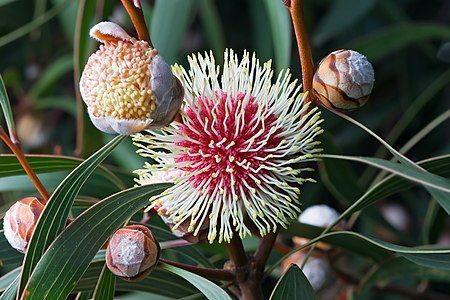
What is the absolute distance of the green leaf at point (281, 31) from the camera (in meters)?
1.38

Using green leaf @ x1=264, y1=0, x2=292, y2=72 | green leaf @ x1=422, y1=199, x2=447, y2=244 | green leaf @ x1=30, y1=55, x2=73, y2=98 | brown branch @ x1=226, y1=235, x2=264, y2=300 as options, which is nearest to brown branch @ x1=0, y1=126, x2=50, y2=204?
brown branch @ x1=226, y1=235, x2=264, y2=300

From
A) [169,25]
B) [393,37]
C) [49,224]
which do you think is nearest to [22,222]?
[49,224]

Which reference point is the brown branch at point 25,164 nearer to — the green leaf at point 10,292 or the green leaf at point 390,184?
the green leaf at point 10,292

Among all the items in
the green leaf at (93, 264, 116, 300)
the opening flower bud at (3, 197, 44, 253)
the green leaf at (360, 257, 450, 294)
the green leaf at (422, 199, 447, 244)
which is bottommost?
the green leaf at (360, 257, 450, 294)

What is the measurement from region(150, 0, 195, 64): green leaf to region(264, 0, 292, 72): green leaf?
25 centimetres

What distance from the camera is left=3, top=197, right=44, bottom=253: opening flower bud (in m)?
0.90

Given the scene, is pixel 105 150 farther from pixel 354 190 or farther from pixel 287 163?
pixel 354 190

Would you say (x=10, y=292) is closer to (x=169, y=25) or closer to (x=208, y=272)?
(x=208, y=272)

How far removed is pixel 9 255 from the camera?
3.46 ft

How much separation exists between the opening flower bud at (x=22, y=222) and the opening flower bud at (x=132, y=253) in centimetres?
9

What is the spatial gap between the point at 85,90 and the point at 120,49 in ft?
0.19

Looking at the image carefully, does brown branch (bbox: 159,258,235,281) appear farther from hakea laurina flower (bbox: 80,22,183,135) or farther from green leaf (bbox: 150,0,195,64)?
green leaf (bbox: 150,0,195,64)

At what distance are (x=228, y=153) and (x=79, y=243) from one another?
7.8 inches

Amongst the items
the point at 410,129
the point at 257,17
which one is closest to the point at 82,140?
the point at 257,17
